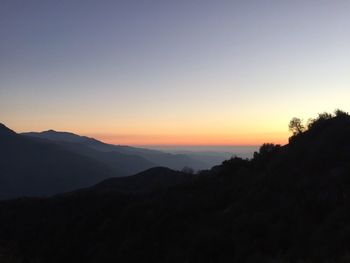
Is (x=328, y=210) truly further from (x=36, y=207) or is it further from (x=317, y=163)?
(x=36, y=207)

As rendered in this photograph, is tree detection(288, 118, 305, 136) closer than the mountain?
No

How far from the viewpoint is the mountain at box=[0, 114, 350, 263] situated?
17047 mm

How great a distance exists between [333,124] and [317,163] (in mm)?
7387

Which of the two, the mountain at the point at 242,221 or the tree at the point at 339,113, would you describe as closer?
the mountain at the point at 242,221

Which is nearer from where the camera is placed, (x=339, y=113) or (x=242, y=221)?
(x=242, y=221)

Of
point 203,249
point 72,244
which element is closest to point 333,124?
point 203,249

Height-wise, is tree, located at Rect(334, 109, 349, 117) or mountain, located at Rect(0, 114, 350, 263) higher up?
tree, located at Rect(334, 109, 349, 117)

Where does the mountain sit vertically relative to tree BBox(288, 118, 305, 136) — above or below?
below

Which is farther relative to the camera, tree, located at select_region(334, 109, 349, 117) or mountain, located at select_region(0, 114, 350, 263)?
tree, located at select_region(334, 109, 349, 117)

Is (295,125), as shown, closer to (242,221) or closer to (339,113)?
(339,113)

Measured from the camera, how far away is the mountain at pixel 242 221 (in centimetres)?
1705

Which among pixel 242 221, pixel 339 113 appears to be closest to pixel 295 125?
pixel 339 113

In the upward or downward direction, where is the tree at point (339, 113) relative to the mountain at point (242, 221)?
upward

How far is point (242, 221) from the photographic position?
20.8m
